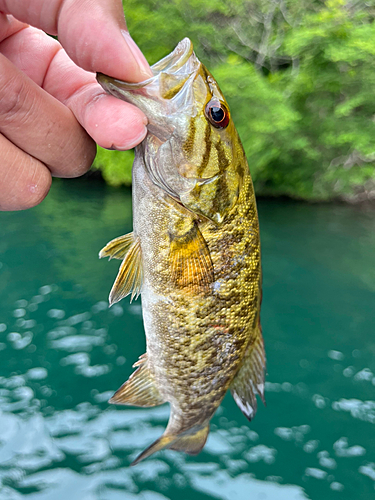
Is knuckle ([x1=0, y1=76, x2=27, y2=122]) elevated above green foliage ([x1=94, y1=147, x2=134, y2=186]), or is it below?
above

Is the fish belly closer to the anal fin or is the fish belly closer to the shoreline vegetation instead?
the anal fin

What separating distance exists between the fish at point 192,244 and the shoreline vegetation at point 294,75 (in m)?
14.7

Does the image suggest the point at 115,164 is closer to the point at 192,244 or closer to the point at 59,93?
the point at 59,93

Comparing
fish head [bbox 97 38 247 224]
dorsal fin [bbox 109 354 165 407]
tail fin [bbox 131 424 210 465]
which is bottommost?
tail fin [bbox 131 424 210 465]

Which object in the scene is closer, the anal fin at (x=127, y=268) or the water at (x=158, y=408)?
the anal fin at (x=127, y=268)

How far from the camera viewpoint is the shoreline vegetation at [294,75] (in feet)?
50.1

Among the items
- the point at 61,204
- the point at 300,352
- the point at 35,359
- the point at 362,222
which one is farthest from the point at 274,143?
the point at 35,359

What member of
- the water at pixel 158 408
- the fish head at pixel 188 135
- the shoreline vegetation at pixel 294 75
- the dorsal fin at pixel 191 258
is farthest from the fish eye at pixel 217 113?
the shoreline vegetation at pixel 294 75

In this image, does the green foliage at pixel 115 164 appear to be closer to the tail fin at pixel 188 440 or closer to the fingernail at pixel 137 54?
the tail fin at pixel 188 440

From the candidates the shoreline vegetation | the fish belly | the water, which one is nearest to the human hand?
the fish belly

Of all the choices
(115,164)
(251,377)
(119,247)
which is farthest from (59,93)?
(115,164)

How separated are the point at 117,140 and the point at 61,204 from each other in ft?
52.7

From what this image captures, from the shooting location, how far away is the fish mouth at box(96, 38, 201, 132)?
1515mm

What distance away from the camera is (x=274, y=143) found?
688 inches
